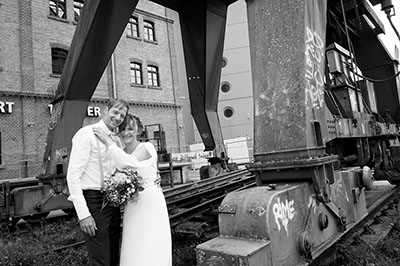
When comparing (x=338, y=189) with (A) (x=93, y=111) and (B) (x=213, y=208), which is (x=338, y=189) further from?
(A) (x=93, y=111)

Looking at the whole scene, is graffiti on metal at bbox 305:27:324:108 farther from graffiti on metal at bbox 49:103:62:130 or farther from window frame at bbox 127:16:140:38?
window frame at bbox 127:16:140:38

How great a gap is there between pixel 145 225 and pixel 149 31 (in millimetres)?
22001

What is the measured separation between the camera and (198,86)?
27.3ft

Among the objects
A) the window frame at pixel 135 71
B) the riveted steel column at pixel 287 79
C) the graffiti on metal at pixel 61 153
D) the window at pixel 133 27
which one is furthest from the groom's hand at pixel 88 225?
the window at pixel 133 27

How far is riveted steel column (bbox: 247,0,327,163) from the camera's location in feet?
→ 9.34

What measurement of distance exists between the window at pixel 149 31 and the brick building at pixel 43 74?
8cm

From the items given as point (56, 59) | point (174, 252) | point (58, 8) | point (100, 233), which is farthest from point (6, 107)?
point (100, 233)

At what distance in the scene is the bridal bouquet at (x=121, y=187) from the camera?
8.19ft

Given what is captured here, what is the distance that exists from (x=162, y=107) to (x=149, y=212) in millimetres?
20236

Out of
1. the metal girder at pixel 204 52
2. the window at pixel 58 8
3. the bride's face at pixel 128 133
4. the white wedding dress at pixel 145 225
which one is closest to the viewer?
the white wedding dress at pixel 145 225

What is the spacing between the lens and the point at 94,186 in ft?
8.63

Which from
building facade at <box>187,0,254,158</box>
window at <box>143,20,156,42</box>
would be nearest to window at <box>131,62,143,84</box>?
window at <box>143,20,156,42</box>

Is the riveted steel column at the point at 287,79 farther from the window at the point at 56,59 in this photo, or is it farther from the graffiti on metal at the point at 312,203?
the window at the point at 56,59

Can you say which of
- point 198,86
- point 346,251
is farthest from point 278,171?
point 198,86
